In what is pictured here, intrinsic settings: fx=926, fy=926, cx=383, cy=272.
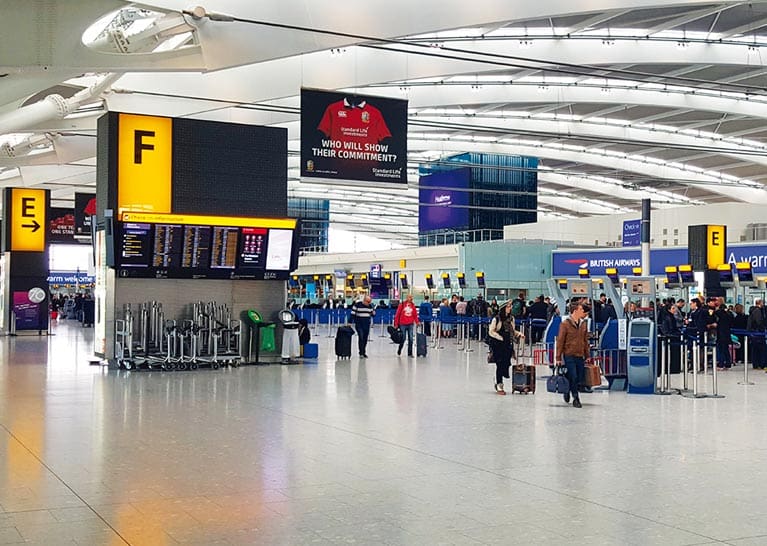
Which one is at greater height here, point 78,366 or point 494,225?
point 494,225

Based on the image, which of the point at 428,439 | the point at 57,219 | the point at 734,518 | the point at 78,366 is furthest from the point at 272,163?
the point at 57,219

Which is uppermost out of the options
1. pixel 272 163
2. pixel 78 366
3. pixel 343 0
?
pixel 343 0

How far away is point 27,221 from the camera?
97.6 feet

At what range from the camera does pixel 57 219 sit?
4172 centimetres

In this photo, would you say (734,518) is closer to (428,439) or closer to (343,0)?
(428,439)

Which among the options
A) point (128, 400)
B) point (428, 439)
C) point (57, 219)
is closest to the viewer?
point (428, 439)

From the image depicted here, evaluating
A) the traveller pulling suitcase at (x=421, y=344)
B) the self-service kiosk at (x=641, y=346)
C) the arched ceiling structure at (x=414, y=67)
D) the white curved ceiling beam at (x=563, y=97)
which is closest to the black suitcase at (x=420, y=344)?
the traveller pulling suitcase at (x=421, y=344)

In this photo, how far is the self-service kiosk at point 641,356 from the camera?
46.0ft

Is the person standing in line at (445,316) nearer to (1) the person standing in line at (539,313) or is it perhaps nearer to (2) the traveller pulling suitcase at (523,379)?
(1) the person standing in line at (539,313)

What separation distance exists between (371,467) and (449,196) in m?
41.3

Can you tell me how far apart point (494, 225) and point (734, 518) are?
145 feet

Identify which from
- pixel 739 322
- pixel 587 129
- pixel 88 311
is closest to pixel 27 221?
pixel 88 311

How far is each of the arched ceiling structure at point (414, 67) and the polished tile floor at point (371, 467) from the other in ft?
19.6

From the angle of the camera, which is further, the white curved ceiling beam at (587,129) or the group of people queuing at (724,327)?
the white curved ceiling beam at (587,129)
